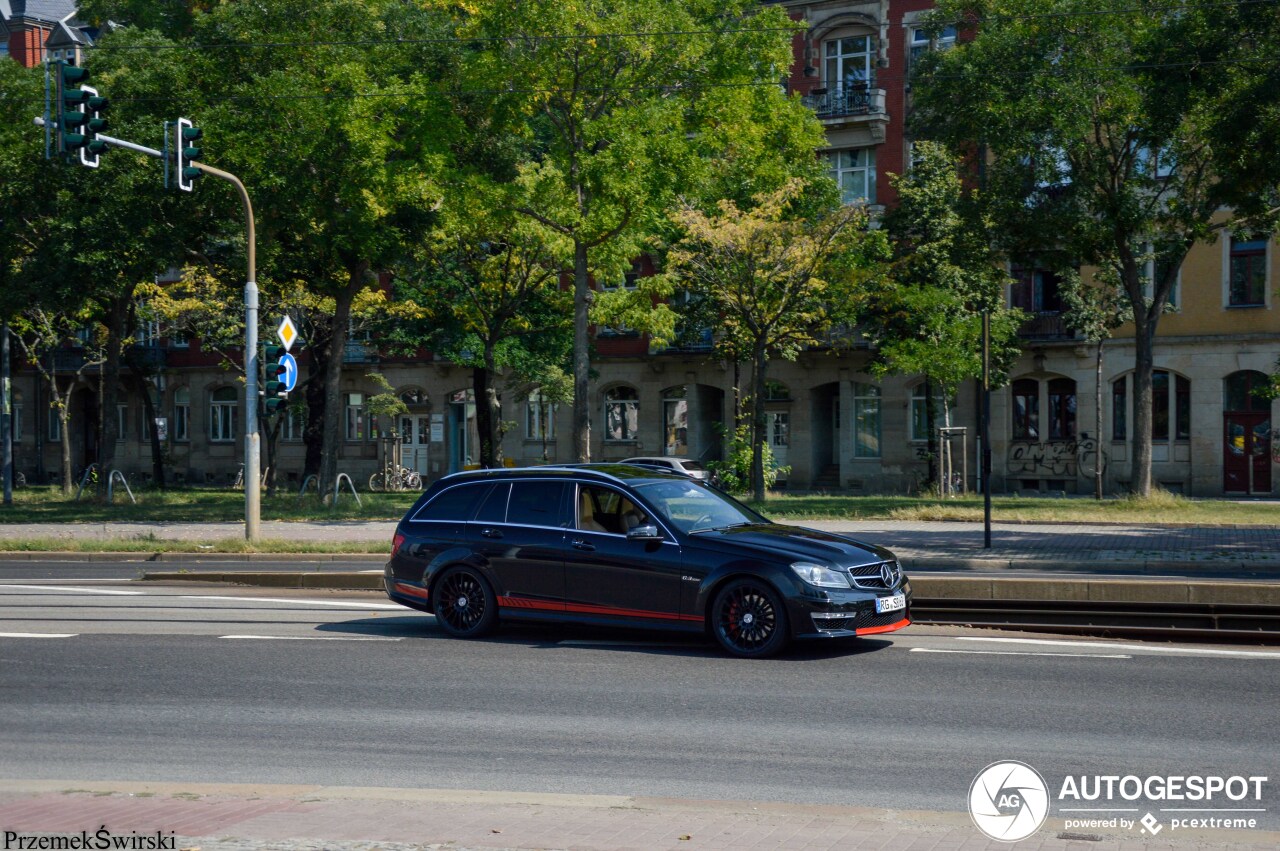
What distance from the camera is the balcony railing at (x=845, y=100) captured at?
47.0 metres

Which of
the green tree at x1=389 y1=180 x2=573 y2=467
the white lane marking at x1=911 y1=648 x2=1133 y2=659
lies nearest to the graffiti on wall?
the green tree at x1=389 y1=180 x2=573 y2=467

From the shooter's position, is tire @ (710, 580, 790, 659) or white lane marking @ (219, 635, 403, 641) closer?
tire @ (710, 580, 790, 659)

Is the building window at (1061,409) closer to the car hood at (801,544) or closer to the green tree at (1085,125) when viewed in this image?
the green tree at (1085,125)

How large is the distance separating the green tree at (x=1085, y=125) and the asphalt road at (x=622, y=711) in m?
21.8

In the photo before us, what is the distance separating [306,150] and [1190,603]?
24.6 meters

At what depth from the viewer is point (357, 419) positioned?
57.2 meters

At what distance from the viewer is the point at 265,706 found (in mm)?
9438

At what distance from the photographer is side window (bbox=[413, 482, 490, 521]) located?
12828 mm

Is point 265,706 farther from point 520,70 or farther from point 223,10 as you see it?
point 223,10

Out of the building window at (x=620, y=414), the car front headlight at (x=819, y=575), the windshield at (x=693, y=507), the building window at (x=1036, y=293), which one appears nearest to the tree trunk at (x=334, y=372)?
the building window at (x=620, y=414)

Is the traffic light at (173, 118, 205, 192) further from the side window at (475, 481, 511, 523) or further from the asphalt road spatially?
the side window at (475, 481, 511, 523)

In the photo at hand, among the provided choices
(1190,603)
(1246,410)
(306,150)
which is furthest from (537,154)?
(1190,603)

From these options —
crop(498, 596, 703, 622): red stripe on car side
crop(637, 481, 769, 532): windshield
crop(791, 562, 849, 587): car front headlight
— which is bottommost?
crop(498, 596, 703, 622): red stripe on car side

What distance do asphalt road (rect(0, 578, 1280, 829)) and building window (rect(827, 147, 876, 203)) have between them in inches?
1443
